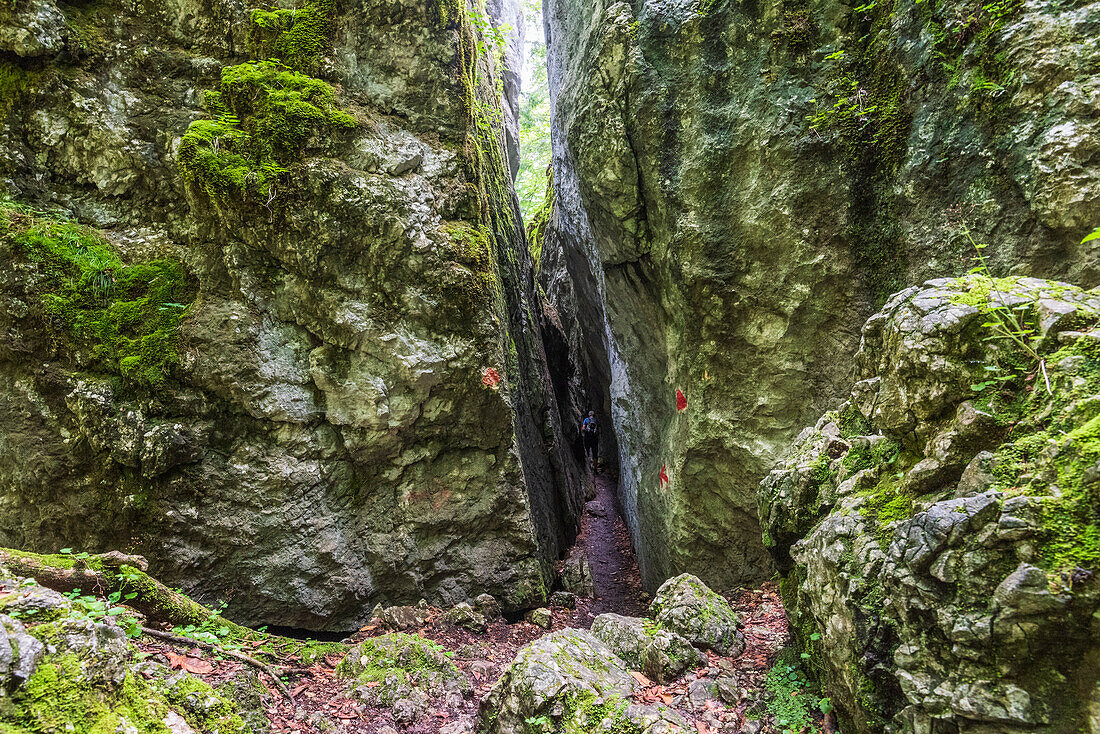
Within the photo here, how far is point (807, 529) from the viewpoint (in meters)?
3.85

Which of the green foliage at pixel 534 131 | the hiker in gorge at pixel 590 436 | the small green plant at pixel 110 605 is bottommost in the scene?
the small green plant at pixel 110 605

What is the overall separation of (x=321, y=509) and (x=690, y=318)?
19.5ft

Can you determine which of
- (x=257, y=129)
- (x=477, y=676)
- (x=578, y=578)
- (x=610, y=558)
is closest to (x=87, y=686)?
(x=477, y=676)

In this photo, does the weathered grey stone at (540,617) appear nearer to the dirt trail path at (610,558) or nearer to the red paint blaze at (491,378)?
the dirt trail path at (610,558)

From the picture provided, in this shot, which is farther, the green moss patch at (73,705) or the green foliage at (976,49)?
the green foliage at (976,49)

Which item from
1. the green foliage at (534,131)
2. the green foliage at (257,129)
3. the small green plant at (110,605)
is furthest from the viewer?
the green foliage at (534,131)

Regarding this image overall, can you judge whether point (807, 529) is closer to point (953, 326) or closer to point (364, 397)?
point (953, 326)

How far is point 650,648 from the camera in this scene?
4.20 meters

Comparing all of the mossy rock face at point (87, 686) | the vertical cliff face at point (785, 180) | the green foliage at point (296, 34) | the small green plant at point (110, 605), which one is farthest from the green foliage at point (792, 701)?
the green foliage at point (296, 34)

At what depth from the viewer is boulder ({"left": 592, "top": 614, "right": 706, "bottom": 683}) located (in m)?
4.04

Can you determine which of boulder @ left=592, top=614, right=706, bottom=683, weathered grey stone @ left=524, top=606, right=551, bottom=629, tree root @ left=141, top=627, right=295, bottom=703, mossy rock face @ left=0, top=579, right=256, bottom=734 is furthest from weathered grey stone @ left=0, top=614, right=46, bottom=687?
weathered grey stone @ left=524, top=606, right=551, bottom=629

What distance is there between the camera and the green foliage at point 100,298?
18.8 feet

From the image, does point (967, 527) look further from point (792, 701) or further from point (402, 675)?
point (402, 675)

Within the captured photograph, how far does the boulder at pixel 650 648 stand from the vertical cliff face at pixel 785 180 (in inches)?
131
